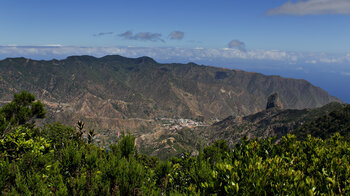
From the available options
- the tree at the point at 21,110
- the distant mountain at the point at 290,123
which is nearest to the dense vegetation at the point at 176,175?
the tree at the point at 21,110

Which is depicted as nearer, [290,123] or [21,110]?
[21,110]

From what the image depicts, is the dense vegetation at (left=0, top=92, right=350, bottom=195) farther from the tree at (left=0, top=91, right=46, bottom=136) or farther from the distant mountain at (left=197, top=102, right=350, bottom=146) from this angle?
the distant mountain at (left=197, top=102, right=350, bottom=146)

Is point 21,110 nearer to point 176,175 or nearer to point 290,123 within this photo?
point 176,175

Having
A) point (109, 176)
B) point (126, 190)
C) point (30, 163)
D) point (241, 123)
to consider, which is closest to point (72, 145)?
point (30, 163)

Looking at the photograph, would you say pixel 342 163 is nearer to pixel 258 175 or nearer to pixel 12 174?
pixel 258 175

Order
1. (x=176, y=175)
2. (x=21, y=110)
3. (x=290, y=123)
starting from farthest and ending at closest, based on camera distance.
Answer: (x=290, y=123) → (x=21, y=110) → (x=176, y=175)

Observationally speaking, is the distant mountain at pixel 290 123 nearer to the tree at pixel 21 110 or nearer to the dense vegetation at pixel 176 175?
the dense vegetation at pixel 176 175

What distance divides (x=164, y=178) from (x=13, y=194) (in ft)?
23.4

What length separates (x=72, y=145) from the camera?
11.4 m

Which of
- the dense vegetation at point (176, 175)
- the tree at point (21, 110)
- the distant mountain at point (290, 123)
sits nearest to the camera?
the dense vegetation at point (176, 175)

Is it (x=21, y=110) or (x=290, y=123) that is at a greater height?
(x=21, y=110)

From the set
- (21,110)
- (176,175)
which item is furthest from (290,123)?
(21,110)

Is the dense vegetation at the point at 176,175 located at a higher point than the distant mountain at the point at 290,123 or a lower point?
higher

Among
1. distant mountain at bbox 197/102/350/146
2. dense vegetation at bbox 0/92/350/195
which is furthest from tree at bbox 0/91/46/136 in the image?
distant mountain at bbox 197/102/350/146
